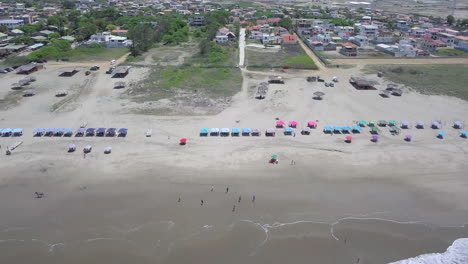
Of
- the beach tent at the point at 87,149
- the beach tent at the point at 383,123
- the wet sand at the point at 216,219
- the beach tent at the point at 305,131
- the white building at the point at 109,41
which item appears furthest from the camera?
the white building at the point at 109,41

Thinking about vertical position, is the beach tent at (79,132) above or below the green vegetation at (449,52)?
below

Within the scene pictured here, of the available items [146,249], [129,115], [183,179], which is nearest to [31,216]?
[146,249]

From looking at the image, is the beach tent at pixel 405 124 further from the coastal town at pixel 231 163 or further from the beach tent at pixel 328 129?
the beach tent at pixel 328 129

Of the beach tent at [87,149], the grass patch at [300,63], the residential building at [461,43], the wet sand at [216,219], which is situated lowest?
the wet sand at [216,219]

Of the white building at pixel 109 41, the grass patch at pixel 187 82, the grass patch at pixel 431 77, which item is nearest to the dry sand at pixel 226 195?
the grass patch at pixel 187 82

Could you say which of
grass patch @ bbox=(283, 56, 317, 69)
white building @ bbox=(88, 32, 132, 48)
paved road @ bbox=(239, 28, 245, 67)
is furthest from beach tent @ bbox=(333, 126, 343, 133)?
white building @ bbox=(88, 32, 132, 48)

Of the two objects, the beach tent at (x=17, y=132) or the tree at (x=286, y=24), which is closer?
the beach tent at (x=17, y=132)

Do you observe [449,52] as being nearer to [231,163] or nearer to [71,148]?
[231,163]
